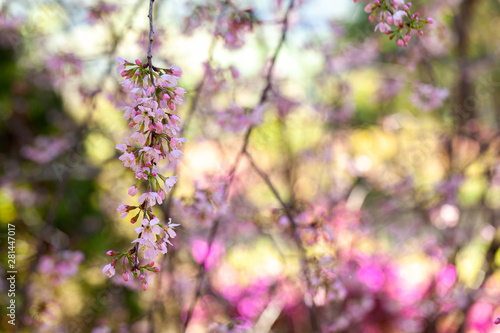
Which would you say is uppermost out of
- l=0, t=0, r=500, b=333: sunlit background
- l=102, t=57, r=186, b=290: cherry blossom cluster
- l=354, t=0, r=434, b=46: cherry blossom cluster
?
l=0, t=0, r=500, b=333: sunlit background

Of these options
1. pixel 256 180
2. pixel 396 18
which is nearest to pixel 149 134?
pixel 396 18

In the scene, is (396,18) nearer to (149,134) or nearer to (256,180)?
(149,134)

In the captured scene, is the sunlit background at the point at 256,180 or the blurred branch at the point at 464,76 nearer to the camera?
the sunlit background at the point at 256,180

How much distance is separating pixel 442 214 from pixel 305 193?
4.85 feet

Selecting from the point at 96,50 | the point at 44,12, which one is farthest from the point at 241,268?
the point at 44,12

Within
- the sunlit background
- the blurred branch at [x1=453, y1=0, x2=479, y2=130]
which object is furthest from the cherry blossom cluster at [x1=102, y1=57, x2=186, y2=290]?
the blurred branch at [x1=453, y1=0, x2=479, y2=130]

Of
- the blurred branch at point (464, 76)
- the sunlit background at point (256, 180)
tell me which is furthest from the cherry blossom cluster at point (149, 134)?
the blurred branch at point (464, 76)

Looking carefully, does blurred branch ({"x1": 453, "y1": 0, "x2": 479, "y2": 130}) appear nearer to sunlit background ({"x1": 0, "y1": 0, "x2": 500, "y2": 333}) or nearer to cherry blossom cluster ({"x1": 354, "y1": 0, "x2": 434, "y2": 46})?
sunlit background ({"x1": 0, "y1": 0, "x2": 500, "y2": 333})

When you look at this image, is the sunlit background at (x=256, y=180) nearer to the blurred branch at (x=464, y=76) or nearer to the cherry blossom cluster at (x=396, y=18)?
the blurred branch at (x=464, y=76)

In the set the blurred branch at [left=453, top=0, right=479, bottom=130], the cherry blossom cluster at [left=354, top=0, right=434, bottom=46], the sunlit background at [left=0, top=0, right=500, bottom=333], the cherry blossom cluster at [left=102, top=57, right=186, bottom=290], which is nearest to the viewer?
the cherry blossom cluster at [left=102, top=57, right=186, bottom=290]

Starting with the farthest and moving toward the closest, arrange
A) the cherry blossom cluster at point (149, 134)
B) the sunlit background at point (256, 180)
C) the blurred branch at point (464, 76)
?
the blurred branch at point (464, 76)
the sunlit background at point (256, 180)
the cherry blossom cluster at point (149, 134)

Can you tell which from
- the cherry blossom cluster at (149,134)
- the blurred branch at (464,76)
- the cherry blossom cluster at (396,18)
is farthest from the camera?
the blurred branch at (464,76)

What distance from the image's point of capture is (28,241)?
8.44 feet

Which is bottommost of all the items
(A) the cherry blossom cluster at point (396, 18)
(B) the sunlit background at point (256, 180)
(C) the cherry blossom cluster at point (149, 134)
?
(C) the cherry blossom cluster at point (149, 134)
